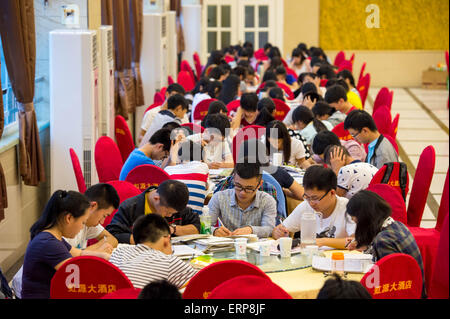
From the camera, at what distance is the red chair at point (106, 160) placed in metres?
5.63

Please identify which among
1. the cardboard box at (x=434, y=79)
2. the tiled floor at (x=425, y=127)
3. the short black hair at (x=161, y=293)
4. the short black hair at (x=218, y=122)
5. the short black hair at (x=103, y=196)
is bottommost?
the tiled floor at (x=425, y=127)

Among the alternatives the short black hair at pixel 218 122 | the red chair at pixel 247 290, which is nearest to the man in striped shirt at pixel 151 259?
the red chair at pixel 247 290

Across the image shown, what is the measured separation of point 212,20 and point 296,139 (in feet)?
39.0

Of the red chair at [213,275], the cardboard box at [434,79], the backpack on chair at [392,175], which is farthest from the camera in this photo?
the cardboard box at [434,79]

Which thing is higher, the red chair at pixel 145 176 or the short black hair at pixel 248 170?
the short black hair at pixel 248 170

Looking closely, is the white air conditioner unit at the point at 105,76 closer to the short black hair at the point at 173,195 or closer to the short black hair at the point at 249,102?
the short black hair at the point at 249,102

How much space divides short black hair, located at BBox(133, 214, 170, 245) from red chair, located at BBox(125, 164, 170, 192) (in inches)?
59.1

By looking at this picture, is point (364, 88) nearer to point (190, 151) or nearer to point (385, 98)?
point (385, 98)

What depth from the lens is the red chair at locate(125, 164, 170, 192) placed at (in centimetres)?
493

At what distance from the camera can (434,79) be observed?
17.3m

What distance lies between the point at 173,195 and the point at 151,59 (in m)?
6.89

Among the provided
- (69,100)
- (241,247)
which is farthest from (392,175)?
(69,100)

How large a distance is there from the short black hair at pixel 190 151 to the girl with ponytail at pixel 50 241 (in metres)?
2.06
